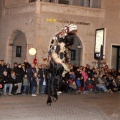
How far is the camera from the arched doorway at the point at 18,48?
3306 centimetres

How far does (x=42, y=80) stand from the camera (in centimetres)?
2300

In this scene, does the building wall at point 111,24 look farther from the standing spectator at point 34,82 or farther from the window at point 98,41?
the standing spectator at point 34,82

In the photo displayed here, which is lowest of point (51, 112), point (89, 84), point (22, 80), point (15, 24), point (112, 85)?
point (51, 112)

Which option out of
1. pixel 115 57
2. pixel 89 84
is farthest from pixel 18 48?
pixel 89 84

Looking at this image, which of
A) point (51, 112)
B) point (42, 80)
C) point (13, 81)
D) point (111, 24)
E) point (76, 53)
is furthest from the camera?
point (76, 53)

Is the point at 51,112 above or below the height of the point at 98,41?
below

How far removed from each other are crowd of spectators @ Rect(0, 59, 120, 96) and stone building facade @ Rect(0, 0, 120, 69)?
13.9 ft

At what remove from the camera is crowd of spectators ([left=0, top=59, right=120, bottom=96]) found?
21.8 meters

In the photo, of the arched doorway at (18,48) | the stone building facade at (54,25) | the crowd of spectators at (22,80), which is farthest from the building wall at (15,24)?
the crowd of spectators at (22,80)

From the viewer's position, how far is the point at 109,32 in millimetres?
32656

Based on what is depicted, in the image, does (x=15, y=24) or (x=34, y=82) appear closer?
(x=34, y=82)

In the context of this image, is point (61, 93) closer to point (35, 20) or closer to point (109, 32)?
point (35, 20)

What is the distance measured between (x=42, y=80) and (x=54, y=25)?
8.21 m

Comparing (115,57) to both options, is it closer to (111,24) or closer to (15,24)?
(111,24)
